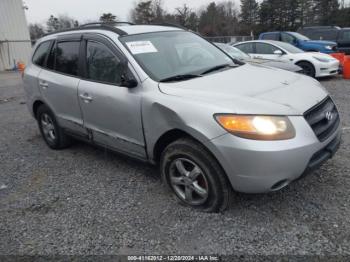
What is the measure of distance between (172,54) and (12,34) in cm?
2233

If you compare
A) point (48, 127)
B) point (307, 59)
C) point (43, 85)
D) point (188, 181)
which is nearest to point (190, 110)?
point (188, 181)

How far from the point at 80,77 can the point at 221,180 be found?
2225mm

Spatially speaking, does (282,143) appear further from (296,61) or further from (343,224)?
(296,61)

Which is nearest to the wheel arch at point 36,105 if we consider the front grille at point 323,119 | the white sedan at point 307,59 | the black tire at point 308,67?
the front grille at point 323,119

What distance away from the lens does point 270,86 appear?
292 cm

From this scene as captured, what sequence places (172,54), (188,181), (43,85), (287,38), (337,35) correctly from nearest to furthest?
(188,181), (172,54), (43,85), (287,38), (337,35)

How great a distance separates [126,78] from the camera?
312 centimetres

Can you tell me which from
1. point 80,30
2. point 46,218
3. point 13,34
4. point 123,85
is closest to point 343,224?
point 123,85

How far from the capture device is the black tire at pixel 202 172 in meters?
2.68

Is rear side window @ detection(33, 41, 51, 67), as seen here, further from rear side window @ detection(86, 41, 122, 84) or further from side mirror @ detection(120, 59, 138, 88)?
side mirror @ detection(120, 59, 138, 88)

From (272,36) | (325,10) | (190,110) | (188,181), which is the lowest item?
(188,181)

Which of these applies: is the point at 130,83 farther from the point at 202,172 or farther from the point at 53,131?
the point at 53,131

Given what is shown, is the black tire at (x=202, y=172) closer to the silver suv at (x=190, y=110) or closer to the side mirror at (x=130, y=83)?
the silver suv at (x=190, y=110)

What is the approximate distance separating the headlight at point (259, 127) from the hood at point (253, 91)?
0.18 ft
